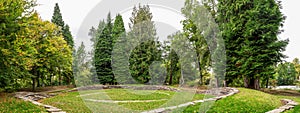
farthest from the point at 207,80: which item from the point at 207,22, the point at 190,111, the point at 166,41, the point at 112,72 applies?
the point at 190,111

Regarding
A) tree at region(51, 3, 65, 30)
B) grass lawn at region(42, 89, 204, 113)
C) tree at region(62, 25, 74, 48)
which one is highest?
tree at region(51, 3, 65, 30)

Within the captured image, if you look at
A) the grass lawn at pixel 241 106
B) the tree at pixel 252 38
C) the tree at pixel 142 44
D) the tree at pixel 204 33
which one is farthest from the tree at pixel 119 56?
the grass lawn at pixel 241 106

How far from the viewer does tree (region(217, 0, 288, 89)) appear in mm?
17703

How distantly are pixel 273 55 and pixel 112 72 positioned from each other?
19985mm

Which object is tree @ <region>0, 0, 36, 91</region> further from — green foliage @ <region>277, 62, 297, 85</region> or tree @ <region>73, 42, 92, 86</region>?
green foliage @ <region>277, 62, 297, 85</region>

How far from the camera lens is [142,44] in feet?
96.9

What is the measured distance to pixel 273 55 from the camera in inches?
706

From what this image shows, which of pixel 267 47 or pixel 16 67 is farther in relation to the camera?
pixel 267 47

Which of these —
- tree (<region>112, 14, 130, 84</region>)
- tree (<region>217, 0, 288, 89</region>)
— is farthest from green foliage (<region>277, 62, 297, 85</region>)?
tree (<region>112, 14, 130, 84</region>)

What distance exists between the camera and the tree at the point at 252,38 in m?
17.7

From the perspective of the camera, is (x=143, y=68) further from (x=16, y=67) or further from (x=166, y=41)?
(x=16, y=67)

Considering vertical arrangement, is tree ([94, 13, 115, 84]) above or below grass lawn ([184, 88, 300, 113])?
above

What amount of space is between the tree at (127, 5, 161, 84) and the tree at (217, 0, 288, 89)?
1071 cm

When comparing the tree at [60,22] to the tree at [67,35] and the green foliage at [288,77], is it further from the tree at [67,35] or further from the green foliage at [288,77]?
the green foliage at [288,77]
